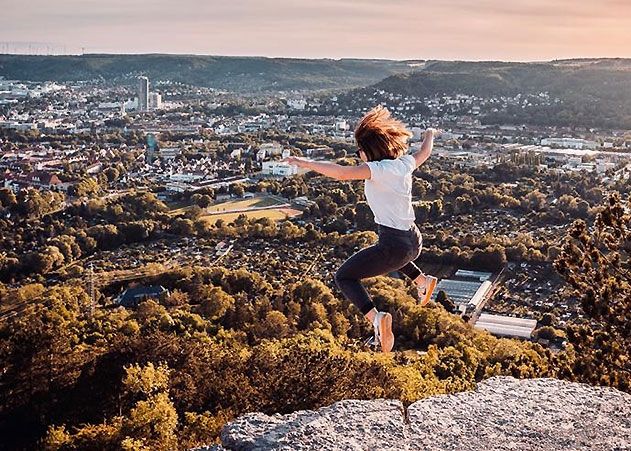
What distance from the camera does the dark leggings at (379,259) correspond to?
162 inches

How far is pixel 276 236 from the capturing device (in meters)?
29.8

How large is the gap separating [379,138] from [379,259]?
649mm

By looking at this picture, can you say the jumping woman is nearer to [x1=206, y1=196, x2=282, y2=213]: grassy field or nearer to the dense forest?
the dense forest

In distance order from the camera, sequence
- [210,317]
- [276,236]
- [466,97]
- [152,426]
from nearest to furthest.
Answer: [152,426]
[210,317]
[276,236]
[466,97]

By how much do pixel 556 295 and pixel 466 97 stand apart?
69.8 meters

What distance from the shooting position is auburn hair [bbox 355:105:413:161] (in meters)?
4.10

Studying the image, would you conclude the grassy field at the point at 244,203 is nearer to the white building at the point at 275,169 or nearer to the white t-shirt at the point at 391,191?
the white building at the point at 275,169

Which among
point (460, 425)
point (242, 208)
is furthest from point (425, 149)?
A: point (242, 208)

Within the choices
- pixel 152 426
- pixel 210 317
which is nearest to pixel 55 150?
pixel 210 317

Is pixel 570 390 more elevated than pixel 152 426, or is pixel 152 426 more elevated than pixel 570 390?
pixel 570 390

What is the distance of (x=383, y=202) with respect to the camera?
13.4ft

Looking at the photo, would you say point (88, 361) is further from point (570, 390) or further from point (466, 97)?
point (466, 97)

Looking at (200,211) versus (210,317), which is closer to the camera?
(210,317)

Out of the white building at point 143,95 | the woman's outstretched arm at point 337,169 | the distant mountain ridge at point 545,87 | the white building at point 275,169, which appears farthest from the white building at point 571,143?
the white building at point 143,95
